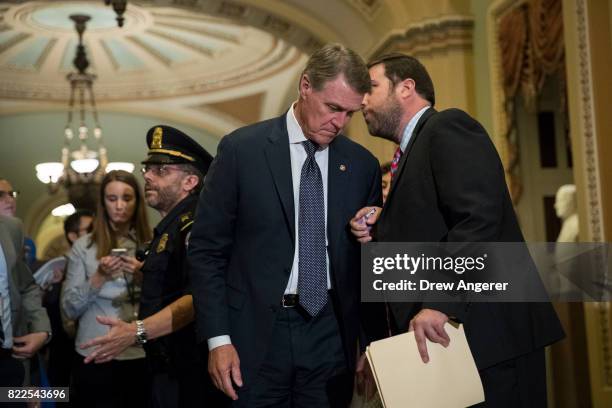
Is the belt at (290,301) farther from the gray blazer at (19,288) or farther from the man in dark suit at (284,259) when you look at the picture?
the gray blazer at (19,288)

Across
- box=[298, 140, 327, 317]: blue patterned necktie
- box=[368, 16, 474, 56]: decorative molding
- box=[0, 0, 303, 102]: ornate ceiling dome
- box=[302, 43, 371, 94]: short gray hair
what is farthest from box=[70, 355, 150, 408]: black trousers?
box=[0, 0, 303, 102]: ornate ceiling dome

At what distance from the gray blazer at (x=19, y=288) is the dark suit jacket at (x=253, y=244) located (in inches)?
53.9

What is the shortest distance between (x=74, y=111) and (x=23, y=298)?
1256cm

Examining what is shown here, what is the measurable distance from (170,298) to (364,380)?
99 centimetres

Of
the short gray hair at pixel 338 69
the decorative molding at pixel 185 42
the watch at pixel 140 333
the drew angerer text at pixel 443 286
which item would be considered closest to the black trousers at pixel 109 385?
the watch at pixel 140 333

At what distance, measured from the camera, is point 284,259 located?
8.40 feet

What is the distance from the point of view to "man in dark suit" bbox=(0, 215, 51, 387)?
342 cm

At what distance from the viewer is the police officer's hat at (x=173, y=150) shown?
345cm

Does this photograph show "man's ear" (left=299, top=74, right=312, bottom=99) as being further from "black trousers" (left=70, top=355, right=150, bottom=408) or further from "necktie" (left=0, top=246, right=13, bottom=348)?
"black trousers" (left=70, top=355, right=150, bottom=408)

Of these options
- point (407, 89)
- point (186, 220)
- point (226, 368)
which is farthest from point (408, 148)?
point (186, 220)

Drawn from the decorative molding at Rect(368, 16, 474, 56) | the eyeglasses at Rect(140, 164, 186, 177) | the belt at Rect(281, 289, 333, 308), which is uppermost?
the decorative molding at Rect(368, 16, 474, 56)

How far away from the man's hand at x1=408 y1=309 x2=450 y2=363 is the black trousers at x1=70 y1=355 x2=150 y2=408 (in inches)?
80.5

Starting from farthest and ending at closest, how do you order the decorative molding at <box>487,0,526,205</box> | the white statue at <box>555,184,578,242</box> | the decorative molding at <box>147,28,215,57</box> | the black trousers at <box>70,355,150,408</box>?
the decorative molding at <box>147,28,215,57</box> < the decorative molding at <box>487,0,526,205</box> < the white statue at <box>555,184,578,242</box> < the black trousers at <box>70,355,150,408</box>

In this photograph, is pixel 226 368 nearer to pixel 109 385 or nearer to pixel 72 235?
pixel 109 385
